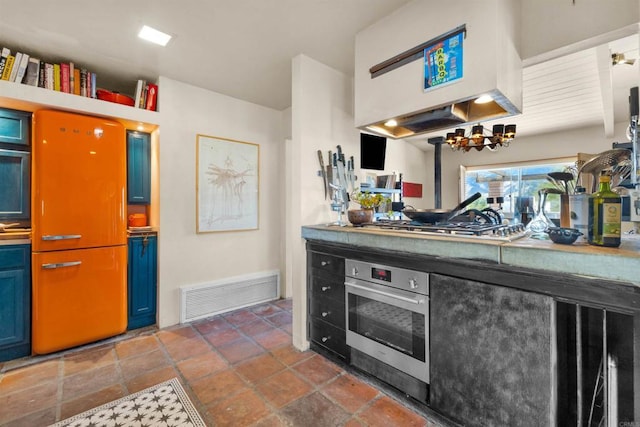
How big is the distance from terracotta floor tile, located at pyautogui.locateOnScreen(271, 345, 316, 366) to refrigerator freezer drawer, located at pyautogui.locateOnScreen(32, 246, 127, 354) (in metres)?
1.55

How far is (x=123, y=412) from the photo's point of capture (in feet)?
5.27

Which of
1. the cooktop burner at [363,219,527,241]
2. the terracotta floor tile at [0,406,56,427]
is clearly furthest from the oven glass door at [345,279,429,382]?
the terracotta floor tile at [0,406,56,427]

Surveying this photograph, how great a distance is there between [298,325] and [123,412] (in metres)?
1.24

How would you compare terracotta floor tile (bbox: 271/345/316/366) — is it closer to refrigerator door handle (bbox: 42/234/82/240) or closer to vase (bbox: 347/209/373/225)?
vase (bbox: 347/209/373/225)

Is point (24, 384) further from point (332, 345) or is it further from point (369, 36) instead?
point (369, 36)

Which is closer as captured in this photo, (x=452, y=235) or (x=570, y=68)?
(x=452, y=235)

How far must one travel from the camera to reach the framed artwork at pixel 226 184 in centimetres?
307

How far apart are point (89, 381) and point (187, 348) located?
2.16 feet

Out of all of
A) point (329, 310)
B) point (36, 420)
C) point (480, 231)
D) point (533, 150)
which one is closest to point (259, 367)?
point (329, 310)

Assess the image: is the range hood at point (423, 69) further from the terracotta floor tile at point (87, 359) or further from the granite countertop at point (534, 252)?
the terracotta floor tile at point (87, 359)

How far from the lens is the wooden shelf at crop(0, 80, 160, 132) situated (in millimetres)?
2121

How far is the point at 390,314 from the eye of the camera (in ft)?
5.65

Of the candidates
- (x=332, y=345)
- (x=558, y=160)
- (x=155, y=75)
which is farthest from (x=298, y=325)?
(x=558, y=160)

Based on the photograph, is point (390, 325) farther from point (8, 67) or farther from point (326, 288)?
point (8, 67)
